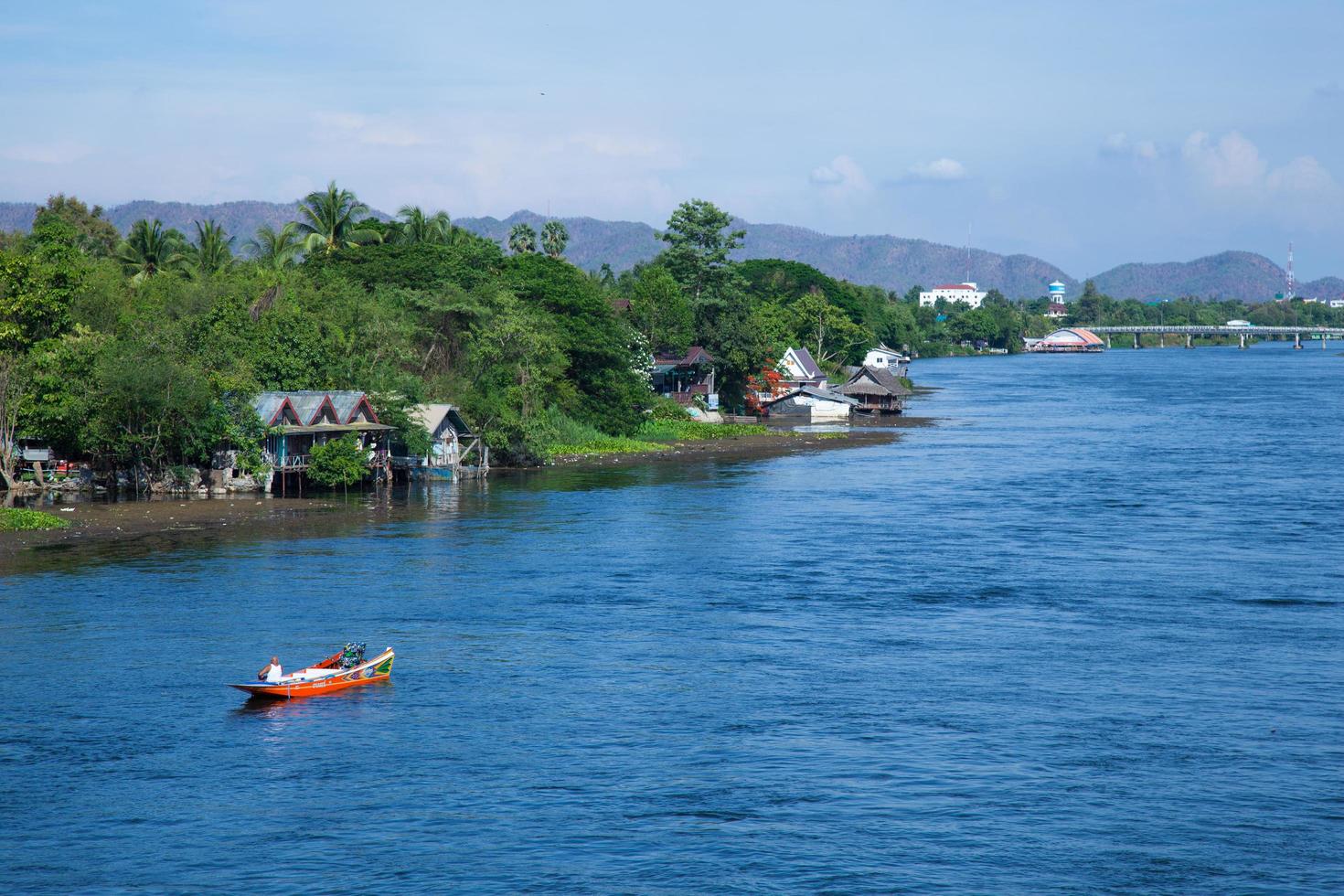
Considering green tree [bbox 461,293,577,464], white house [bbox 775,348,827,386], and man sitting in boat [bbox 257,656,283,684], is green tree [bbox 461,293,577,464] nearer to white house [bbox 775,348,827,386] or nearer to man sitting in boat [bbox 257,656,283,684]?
man sitting in boat [bbox 257,656,283,684]

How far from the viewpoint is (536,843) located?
2319 centimetres

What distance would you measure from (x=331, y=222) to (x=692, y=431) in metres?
30.7

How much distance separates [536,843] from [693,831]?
2803mm

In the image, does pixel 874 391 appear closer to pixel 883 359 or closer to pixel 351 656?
pixel 883 359

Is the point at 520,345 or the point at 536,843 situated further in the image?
the point at 520,345

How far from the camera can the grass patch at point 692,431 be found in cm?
9453

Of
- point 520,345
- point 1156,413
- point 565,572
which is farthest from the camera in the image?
point 1156,413

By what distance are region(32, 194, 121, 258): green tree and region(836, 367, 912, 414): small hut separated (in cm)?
6423

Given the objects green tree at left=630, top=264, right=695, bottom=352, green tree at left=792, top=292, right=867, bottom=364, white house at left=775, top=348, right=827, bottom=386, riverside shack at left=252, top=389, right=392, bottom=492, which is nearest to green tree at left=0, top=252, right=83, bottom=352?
riverside shack at left=252, top=389, right=392, bottom=492

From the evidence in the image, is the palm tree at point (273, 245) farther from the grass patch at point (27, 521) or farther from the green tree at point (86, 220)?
the grass patch at point (27, 521)

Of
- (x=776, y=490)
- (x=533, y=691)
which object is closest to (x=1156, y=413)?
(x=776, y=490)

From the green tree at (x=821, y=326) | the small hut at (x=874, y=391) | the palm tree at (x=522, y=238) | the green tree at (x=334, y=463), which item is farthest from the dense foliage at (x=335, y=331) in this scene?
the palm tree at (x=522, y=238)

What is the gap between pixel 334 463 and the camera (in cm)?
6194

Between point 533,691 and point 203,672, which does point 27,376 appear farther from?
point 533,691
